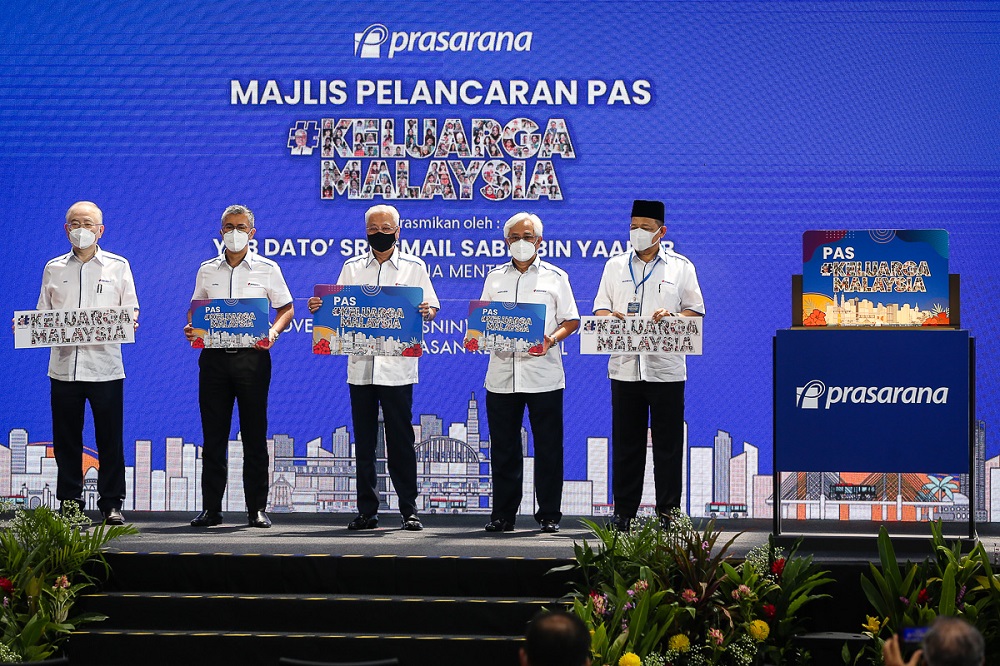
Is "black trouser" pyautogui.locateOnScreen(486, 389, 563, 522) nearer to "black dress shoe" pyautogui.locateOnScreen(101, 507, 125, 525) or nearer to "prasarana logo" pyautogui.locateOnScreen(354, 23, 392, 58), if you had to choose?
"black dress shoe" pyautogui.locateOnScreen(101, 507, 125, 525)

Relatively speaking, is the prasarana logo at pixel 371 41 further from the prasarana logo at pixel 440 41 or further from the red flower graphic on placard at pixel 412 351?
the red flower graphic on placard at pixel 412 351

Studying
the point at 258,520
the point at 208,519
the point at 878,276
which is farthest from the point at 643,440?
the point at 208,519

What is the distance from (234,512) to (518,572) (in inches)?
105

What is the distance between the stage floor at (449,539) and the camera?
199 inches

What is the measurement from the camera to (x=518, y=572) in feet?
16.5

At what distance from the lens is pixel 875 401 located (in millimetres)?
5047

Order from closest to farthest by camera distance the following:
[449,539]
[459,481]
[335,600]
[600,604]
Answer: [600,604], [335,600], [449,539], [459,481]

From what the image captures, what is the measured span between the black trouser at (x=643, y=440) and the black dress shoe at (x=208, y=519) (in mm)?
1963

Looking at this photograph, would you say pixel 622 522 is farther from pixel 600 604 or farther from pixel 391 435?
pixel 600 604

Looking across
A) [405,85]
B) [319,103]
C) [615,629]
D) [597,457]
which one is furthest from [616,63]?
[615,629]

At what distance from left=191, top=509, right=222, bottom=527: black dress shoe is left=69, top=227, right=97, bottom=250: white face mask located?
4.77 ft

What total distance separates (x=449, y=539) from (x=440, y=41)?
3032 mm

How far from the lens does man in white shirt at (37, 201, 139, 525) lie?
613 centimetres

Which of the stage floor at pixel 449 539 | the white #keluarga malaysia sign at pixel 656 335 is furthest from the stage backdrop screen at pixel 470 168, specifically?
the white #keluarga malaysia sign at pixel 656 335
